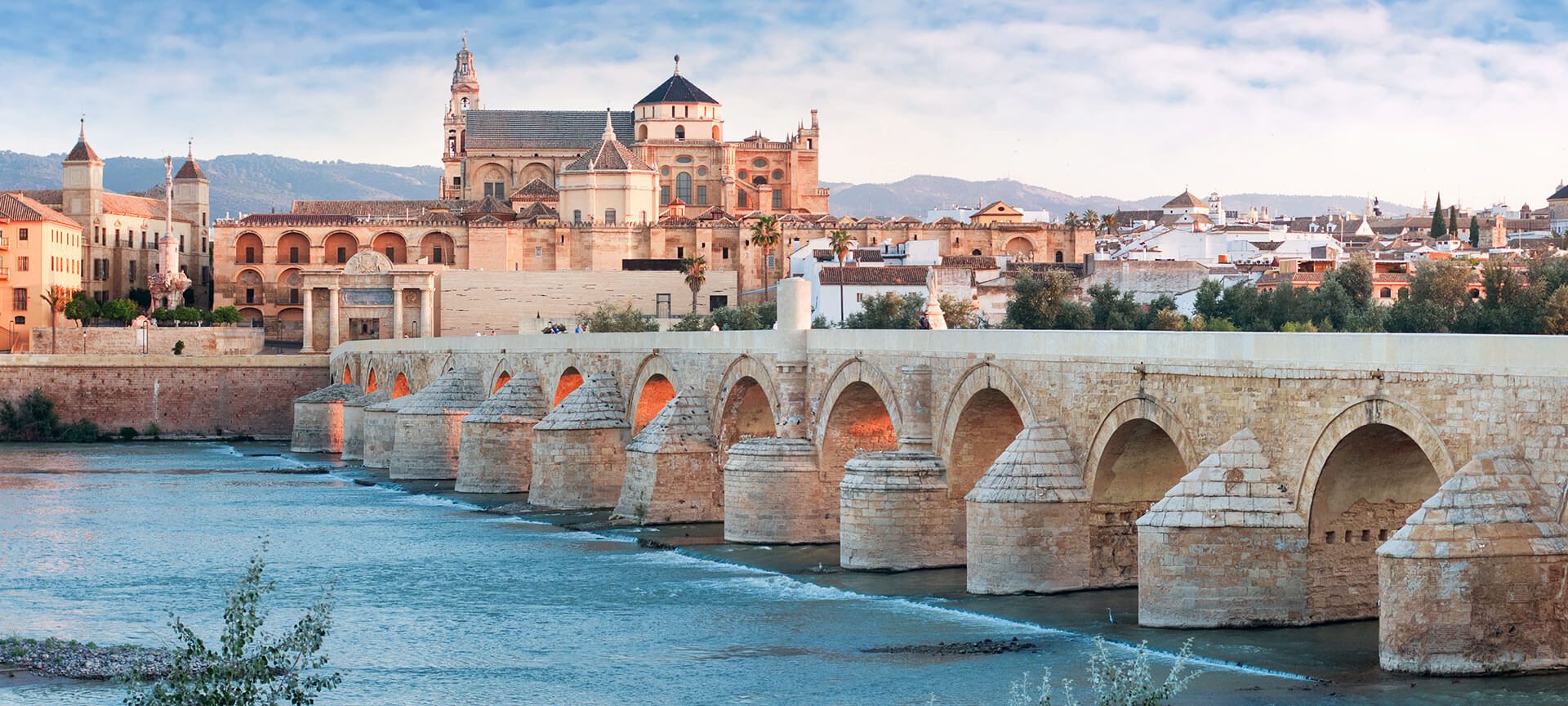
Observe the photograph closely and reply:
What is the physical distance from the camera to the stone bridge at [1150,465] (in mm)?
13406

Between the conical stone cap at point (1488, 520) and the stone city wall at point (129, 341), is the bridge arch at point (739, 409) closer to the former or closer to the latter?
the conical stone cap at point (1488, 520)

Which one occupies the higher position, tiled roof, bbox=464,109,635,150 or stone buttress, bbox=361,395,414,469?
tiled roof, bbox=464,109,635,150

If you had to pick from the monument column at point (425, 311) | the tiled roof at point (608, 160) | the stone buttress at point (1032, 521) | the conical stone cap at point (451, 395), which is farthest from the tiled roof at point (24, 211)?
the stone buttress at point (1032, 521)

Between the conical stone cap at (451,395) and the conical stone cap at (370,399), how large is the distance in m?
7.35

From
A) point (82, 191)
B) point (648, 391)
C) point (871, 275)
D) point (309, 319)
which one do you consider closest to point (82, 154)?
point (82, 191)

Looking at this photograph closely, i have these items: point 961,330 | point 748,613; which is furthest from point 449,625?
point 961,330

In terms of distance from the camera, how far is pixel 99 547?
93.1ft

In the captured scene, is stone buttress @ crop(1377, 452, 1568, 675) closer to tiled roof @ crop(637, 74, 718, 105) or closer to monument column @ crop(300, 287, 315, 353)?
monument column @ crop(300, 287, 315, 353)

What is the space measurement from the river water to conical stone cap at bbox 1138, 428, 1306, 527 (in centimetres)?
105

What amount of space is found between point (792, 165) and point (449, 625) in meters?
78.9

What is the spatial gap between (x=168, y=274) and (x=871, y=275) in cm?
3492

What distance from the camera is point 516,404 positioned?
37.0 meters

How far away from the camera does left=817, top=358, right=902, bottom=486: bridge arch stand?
25.4m

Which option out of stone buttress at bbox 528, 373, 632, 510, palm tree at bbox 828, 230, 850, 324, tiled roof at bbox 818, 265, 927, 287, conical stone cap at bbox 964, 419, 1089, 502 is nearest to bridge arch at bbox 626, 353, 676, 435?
stone buttress at bbox 528, 373, 632, 510
